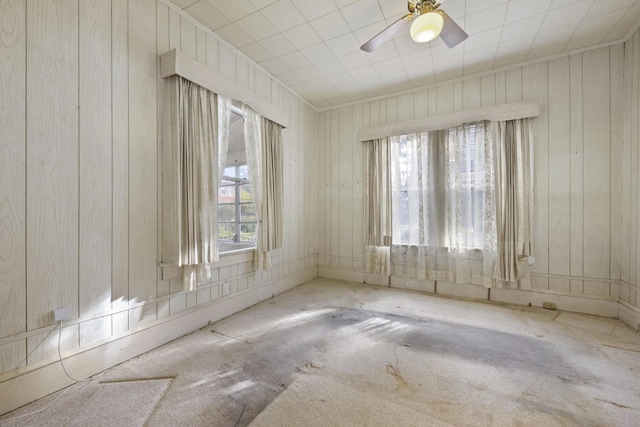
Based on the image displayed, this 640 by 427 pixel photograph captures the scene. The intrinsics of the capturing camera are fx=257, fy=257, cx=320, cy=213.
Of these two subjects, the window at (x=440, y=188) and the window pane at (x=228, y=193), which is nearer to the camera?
the window at (x=440, y=188)

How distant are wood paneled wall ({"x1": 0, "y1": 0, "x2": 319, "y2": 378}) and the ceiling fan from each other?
201 centimetres

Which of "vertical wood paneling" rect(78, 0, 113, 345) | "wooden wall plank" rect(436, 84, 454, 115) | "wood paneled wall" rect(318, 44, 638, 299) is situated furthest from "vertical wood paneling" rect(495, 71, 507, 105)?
"vertical wood paneling" rect(78, 0, 113, 345)

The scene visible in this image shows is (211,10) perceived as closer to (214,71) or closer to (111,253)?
(214,71)

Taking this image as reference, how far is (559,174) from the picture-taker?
123 inches

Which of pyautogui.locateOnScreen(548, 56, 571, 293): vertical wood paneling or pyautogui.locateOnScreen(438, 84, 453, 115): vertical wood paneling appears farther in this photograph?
pyautogui.locateOnScreen(438, 84, 453, 115): vertical wood paneling

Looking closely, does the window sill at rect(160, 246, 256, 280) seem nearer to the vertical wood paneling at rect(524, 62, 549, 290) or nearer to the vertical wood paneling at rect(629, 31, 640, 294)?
the vertical wood paneling at rect(524, 62, 549, 290)

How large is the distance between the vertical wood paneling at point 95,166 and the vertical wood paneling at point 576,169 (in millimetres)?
4747

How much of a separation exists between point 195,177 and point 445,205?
3195 mm

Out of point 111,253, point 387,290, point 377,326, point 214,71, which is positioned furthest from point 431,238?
point 111,253

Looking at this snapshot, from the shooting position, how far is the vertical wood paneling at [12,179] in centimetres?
151

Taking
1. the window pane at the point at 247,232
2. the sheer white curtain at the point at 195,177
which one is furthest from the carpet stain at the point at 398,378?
the window pane at the point at 247,232

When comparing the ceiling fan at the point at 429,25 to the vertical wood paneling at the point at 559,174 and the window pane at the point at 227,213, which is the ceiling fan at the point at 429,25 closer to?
the vertical wood paneling at the point at 559,174

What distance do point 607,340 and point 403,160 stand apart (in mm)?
2883

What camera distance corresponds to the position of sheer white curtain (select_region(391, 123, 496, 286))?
344 cm
